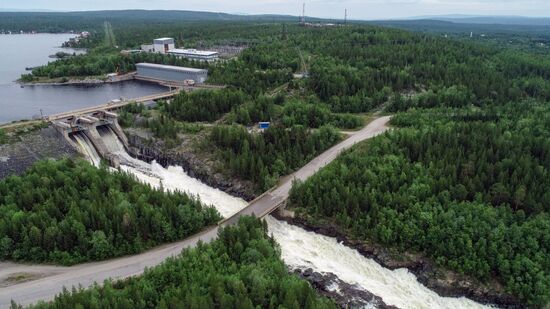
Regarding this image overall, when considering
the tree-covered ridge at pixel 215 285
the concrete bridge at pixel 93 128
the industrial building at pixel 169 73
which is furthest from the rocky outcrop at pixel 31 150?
the industrial building at pixel 169 73

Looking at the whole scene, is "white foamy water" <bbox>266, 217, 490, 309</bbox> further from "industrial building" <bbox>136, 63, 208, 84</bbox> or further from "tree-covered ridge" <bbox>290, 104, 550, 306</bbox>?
"industrial building" <bbox>136, 63, 208, 84</bbox>

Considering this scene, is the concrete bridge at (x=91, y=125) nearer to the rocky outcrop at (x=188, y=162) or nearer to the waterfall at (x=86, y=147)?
the waterfall at (x=86, y=147)

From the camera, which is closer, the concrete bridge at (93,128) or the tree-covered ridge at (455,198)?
the tree-covered ridge at (455,198)

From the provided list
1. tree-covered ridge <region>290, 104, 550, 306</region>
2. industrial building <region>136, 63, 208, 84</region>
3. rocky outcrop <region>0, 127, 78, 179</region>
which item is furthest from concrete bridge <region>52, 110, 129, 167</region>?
industrial building <region>136, 63, 208, 84</region>

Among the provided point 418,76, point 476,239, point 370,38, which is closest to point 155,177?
point 476,239

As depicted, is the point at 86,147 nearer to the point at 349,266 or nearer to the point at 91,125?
the point at 91,125

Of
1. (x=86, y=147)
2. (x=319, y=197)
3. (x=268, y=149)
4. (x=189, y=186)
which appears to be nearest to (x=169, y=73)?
(x=86, y=147)

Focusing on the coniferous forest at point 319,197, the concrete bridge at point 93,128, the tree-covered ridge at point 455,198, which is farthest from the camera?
the concrete bridge at point 93,128
